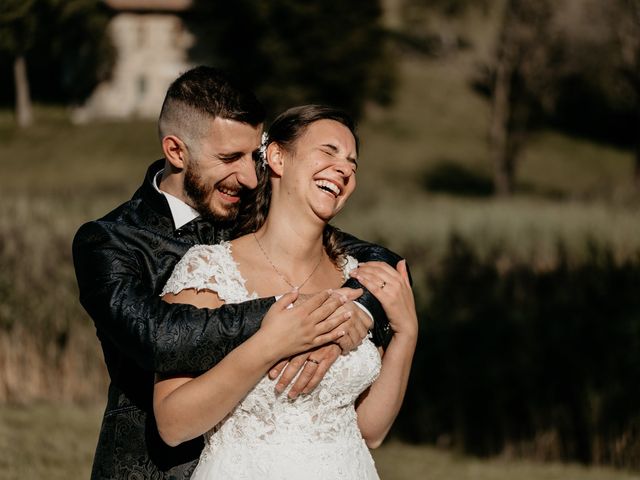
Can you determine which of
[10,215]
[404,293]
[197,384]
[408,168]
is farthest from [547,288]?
[408,168]

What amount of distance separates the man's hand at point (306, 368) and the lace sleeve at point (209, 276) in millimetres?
270

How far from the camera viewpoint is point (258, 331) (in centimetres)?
269

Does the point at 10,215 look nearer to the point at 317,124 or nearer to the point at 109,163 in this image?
the point at 317,124

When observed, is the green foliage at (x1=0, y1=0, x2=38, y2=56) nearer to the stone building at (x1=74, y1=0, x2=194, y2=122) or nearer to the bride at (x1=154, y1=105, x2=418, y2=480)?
the stone building at (x1=74, y1=0, x2=194, y2=122)

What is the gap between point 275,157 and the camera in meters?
3.14

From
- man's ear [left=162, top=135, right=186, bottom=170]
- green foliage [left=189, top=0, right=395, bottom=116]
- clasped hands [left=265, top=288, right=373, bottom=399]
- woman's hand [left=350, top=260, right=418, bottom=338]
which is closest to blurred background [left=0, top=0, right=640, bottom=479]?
man's ear [left=162, top=135, right=186, bottom=170]

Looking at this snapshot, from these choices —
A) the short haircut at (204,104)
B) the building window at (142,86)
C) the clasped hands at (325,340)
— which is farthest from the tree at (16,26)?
the building window at (142,86)

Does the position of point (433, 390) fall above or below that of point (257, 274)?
below

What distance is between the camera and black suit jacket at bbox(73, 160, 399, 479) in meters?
2.71

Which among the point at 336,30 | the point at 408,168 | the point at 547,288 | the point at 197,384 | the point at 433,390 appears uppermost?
the point at 197,384

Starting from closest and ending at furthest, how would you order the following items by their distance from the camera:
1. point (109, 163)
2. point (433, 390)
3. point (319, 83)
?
point (433, 390) < point (109, 163) < point (319, 83)

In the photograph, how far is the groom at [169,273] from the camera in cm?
272

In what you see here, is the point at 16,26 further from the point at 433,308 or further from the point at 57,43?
the point at 433,308

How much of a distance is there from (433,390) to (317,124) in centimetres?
674
